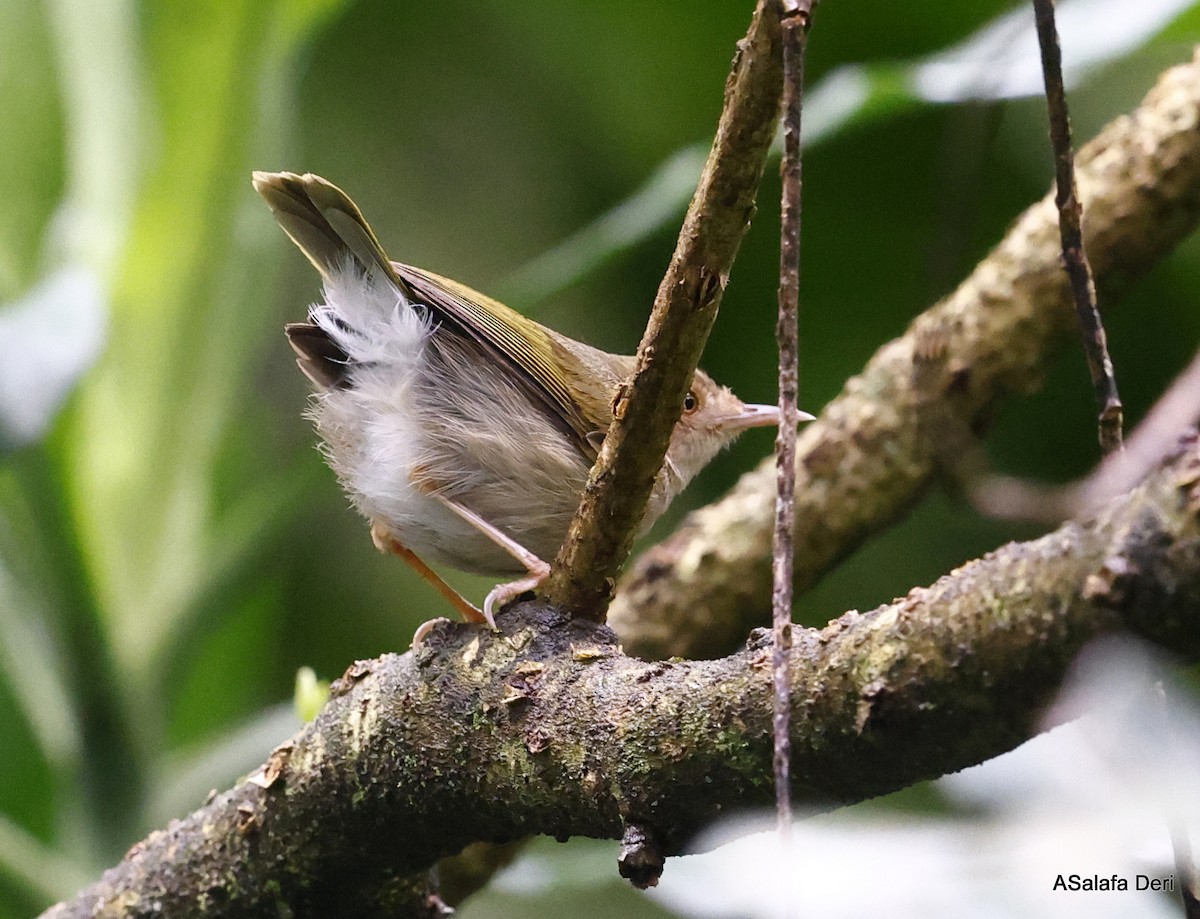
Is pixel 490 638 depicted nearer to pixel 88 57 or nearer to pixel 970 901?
pixel 970 901

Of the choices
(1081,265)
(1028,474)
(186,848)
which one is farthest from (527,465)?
(1028,474)

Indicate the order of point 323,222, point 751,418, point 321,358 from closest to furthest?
point 323,222, point 321,358, point 751,418

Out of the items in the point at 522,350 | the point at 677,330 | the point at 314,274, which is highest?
the point at 314,274

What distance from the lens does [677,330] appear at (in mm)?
1753

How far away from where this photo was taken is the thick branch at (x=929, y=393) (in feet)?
9.93

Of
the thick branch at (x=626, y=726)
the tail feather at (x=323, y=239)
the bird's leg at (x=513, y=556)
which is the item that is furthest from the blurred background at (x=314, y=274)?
the thick branch at (x=626, y=726)

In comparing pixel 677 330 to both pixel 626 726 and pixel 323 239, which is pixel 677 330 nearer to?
pixel 626 726

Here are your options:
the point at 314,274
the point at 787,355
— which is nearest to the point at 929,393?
the point at 787,355

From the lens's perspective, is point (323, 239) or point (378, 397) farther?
point (378, 397)

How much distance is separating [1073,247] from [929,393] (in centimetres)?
Result: 152

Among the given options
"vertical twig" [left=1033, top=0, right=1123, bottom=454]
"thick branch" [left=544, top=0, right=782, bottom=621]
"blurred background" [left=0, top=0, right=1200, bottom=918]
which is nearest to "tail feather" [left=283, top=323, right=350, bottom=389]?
"blurred background" [left=0, top=0, right=1200, bottom=918]

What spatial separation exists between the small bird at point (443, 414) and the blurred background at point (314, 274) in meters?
0.38

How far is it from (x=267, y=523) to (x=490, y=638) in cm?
137

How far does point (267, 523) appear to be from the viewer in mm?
3266
